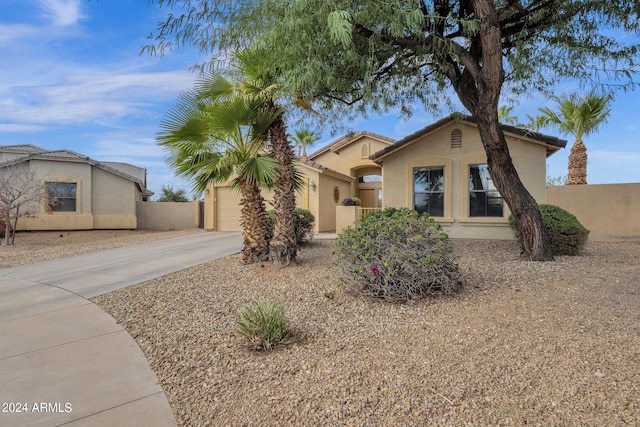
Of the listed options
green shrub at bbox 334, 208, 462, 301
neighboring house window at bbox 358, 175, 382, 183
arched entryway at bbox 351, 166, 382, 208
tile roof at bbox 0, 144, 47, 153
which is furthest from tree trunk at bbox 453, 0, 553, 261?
tile roof at bbox 0, 144, 47, 153

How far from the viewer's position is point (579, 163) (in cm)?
1577

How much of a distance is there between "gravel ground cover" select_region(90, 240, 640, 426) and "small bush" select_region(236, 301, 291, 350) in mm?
116

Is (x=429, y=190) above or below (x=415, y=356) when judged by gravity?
above

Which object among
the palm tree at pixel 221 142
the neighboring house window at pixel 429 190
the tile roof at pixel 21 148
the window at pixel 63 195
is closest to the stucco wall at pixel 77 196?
the window at pixel 63 195

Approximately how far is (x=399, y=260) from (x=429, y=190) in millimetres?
8430

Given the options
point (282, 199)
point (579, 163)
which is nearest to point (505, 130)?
point (579, 163)

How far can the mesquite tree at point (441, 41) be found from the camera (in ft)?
17.2

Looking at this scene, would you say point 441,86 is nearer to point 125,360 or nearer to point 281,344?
point 281,344

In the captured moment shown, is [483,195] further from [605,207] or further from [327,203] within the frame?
[327,203]

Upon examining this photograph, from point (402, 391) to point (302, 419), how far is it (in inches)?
33.3

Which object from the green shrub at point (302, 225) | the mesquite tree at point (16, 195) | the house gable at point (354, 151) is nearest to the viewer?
the green shrub at point (302, 225)

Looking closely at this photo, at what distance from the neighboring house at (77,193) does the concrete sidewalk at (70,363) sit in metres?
12.8

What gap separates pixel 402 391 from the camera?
271cm

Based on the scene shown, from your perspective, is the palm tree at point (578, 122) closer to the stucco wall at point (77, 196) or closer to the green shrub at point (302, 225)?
the green shrub at point (302, 225)
